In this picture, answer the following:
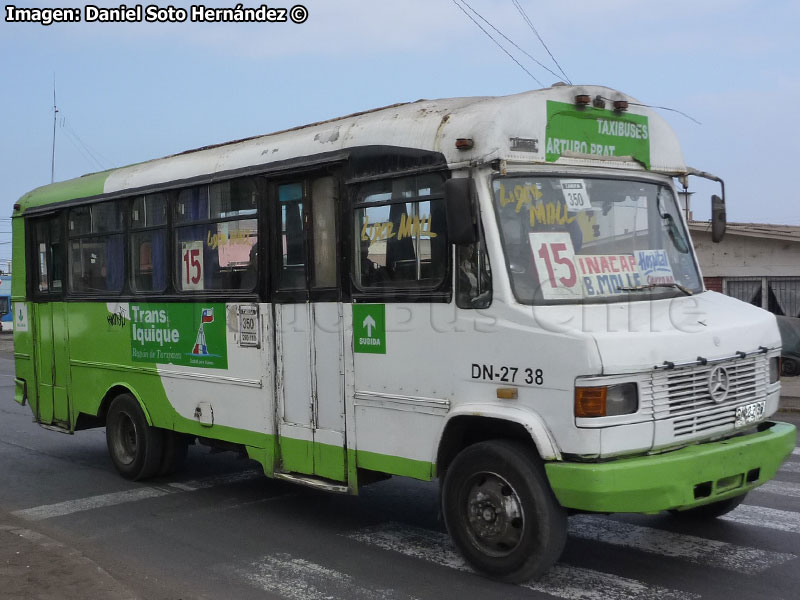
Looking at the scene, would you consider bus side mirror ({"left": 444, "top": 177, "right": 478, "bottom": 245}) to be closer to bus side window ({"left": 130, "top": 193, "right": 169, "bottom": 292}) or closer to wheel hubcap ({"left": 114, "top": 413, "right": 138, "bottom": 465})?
bus side window ({"left": 130, "top": 193, "right": 169, "bottom": 292})

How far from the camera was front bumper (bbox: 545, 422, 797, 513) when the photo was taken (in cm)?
496

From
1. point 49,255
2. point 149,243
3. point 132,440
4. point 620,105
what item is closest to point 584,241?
point 620,105

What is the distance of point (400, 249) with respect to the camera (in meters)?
6.13

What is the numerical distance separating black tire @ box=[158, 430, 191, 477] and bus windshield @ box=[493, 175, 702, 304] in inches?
188

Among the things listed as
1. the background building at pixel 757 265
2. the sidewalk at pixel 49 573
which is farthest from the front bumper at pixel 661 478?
the background building at pixel 757 265

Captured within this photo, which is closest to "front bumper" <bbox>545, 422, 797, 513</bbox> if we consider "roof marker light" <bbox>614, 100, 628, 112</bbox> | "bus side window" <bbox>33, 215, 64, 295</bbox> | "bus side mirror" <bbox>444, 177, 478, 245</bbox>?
A: "bus side mirror" <bbox>444, 177, 478, 245</bbox>

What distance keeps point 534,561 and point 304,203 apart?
3190mm

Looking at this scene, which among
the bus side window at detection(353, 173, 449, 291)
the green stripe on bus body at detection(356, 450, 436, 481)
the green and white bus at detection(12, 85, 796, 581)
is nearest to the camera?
the green and white bus at detection(12, 85, 796, 581)

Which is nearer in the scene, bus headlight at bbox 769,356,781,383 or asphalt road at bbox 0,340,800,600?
asphalt road at bbox 0,340,800,600

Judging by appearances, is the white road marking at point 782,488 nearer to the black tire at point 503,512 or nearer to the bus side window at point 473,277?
the black tire at point 503,512

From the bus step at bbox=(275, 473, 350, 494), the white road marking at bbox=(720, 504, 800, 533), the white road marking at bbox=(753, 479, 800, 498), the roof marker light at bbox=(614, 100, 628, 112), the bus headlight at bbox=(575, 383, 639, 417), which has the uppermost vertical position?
the roof marker light at bbox=(614, 100, 628, 112)

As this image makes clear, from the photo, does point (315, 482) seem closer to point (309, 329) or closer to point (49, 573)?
point (309, 329)

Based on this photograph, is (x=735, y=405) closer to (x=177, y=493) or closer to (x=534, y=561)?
(x=534, y=561)

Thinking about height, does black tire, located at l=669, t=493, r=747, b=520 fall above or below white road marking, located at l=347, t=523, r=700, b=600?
above
